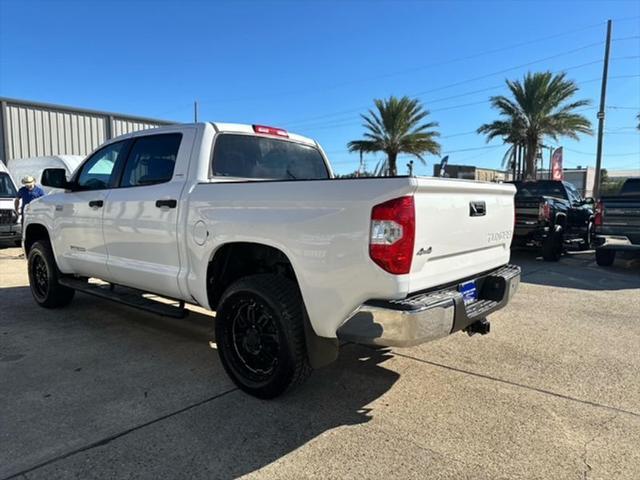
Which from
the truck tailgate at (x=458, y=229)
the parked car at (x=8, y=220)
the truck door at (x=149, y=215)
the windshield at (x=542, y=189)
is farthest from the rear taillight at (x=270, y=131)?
the parked car at (x=8, y=220)

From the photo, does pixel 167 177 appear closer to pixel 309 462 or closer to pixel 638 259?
pixel 309 462

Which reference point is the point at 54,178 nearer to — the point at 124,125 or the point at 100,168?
the point at 100,168

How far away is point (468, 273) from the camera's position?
3.67m

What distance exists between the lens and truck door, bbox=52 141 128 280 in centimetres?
516

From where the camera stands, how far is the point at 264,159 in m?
4.79

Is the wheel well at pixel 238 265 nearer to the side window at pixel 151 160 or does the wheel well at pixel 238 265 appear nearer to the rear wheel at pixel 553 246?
the side window at pixel 151 160

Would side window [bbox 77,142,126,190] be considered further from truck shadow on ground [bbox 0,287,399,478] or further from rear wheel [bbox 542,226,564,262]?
rear wheel [bbox 542,226,564,262]

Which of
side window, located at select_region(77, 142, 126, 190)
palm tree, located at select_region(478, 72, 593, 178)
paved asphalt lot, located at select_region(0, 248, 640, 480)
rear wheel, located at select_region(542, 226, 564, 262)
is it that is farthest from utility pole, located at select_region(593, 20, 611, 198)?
side window, located at select_region(77, 142, 126, 190)

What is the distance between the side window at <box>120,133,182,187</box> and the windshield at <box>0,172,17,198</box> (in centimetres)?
1010

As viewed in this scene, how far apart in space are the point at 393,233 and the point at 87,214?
12.2 ft

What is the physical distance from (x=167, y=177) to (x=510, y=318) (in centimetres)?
430

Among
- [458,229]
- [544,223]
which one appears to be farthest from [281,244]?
[544,223]

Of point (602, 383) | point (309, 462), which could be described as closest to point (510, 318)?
point (602, 383)

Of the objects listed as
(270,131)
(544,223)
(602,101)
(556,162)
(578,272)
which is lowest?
(578,272)
